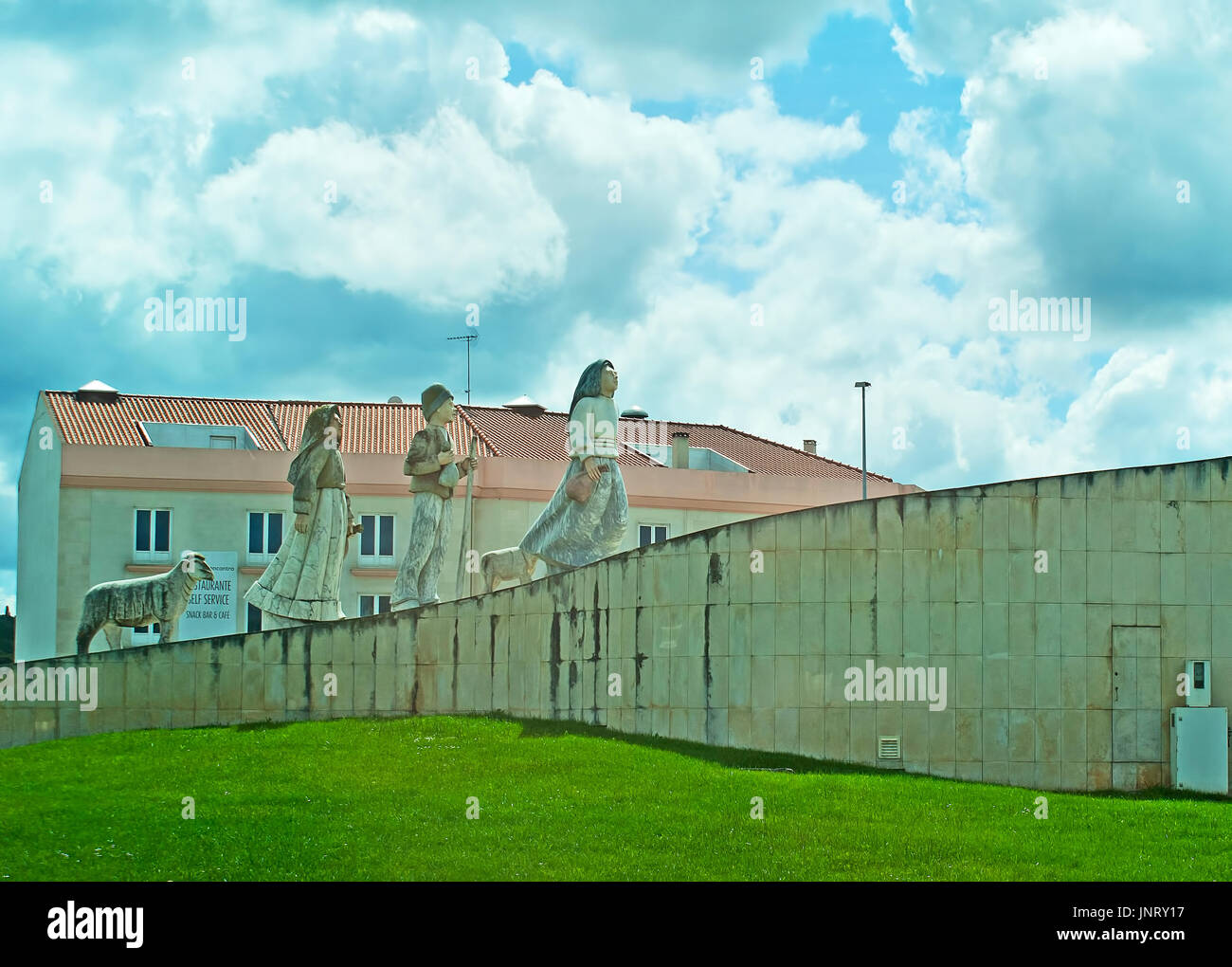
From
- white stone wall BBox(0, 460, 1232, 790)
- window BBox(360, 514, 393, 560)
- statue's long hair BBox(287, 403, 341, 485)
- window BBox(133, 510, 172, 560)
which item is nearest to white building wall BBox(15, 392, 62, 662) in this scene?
window BBox(133, 510, 172, 560)

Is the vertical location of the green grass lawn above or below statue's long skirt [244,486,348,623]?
below

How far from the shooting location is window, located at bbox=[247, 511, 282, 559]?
46656 millimetres

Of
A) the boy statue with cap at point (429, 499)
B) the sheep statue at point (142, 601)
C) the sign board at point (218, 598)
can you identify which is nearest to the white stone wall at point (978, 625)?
the boy statue with cap at point (429, 499)

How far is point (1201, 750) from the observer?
2017cm

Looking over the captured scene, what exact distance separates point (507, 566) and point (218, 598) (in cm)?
2252

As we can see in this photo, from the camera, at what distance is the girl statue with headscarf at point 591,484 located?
955 inches

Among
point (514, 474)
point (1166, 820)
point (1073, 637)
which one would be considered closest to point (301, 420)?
point (514, 474)

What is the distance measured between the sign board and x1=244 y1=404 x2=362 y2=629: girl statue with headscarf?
1988cm

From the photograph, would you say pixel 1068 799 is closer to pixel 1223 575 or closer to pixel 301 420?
pixel 1223 575

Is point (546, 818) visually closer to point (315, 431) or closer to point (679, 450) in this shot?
point (315, 431)

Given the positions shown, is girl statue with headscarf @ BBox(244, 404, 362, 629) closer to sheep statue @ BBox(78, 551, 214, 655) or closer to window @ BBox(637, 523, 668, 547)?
sheep statue @ BBox(78, 551, 214, 655)

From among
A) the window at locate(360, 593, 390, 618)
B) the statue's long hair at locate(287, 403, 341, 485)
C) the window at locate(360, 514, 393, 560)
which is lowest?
the window at locate(360, 593, 390, 618)

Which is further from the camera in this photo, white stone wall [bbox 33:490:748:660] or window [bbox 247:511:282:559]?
window [bbox 247:511:282:559]
